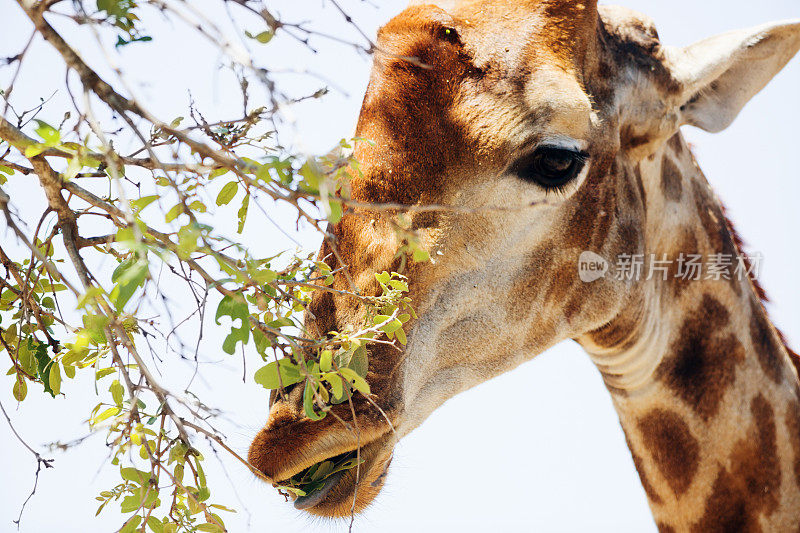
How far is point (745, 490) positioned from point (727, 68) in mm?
1449

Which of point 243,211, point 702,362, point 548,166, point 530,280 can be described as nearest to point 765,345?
point 702,362

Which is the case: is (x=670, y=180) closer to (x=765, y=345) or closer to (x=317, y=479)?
(x=765, y=345)

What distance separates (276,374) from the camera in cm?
131

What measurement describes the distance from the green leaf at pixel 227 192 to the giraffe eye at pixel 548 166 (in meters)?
0.92

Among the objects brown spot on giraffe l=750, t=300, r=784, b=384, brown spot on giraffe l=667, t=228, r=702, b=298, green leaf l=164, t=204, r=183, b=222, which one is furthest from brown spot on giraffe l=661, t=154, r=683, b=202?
green leaf l=164, t=204, r=183, b=222

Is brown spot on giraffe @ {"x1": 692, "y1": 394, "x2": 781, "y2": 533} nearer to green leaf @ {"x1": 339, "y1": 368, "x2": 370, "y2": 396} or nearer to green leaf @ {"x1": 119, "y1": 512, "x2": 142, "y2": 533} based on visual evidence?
green leaf @ {"x1": 339, "y1": 368, "x2": 370, "y2": 396}

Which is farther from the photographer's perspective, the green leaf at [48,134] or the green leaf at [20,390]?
the green leaf at [20,390]

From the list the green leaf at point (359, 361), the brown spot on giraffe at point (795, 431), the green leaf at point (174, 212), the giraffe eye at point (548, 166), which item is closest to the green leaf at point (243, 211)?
the green leaf at point (174, 212)

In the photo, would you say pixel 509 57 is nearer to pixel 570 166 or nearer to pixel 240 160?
pixel 570 166

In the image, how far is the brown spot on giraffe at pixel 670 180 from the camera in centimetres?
261

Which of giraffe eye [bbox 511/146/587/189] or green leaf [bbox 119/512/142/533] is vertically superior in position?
giraffe eye [bbox 511/146/587/189]

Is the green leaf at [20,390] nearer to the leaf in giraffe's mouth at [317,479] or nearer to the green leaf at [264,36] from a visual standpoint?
the leaf in giraffe's mouth at [317,479]

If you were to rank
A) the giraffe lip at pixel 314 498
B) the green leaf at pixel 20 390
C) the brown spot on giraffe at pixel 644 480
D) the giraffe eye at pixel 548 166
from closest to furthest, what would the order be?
1. the green leaf at pixel 20 390
2. the giraffe lip at pixel 314 498
3. the giraffe eye at pixel 548 166
4. the brown spot on giraffe at pixel 644 480

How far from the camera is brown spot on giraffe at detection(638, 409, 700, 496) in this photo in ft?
8.46
